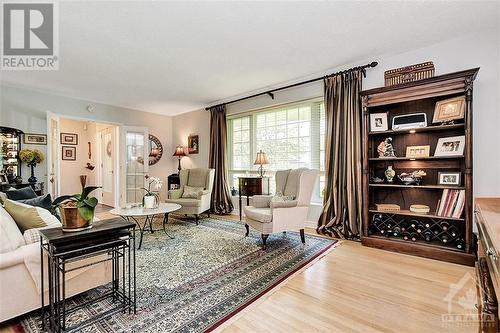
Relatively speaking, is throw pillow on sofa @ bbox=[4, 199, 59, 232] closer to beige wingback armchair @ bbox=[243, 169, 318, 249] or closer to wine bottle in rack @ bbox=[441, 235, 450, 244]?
beige wingback armchair @ bbox=[243, 169, 318, 249]

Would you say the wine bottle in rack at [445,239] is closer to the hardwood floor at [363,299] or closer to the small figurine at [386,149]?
the hardwood floor at [363,299]

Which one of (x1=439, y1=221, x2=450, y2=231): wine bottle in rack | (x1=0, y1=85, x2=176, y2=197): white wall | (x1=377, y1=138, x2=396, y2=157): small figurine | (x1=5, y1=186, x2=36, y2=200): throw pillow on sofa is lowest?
(x1=439, y1=221, x2=450, y2=231): wine bottle in rack

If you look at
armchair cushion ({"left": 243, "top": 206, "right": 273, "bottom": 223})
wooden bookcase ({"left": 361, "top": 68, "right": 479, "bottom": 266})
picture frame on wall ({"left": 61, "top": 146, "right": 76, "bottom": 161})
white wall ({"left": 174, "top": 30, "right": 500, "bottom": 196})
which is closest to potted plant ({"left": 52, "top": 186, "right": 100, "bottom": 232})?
armchair cushion ({"left": 243, "top": 206, "right": 273, "bottom": 223})

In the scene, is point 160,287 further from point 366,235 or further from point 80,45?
point 80,45

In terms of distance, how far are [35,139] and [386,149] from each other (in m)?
5.82

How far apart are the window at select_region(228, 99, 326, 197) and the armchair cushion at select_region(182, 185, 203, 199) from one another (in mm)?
860

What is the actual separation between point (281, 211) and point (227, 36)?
2.13 meters

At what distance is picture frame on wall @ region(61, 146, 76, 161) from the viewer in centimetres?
666

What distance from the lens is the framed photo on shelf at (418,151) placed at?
290 centimetres

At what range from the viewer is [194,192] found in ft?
15.5

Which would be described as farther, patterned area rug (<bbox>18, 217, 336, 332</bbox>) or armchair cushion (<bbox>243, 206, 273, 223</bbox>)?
armchair cushion (<bbox>243, 206, 273, 223</bbox>)

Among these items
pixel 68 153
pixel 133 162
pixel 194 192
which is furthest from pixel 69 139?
pixel 194 192

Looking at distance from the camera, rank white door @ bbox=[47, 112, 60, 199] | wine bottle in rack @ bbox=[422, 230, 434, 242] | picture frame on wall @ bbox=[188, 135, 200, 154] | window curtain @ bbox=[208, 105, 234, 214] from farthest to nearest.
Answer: picture frame on wall @ bbox=[188, 135, 200, 154] → window curtain @ bbox=[208, 105, 234, 214] → white door @ bbox=[47, 112, 60, 199] → wine bottle in rack @ bbox=[422, 230, 434, 242]

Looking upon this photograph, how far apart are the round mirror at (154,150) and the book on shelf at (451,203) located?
18.9ft
